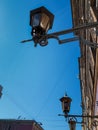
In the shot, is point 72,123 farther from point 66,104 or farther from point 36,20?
point 36,20

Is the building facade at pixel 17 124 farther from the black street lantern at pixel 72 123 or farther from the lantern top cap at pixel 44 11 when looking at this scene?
the lantern top cap at pixel 44 11

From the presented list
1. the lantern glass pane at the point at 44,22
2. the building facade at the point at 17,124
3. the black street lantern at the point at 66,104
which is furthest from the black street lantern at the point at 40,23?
the building facade at the point at 17,124

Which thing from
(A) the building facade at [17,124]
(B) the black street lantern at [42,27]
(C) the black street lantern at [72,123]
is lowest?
(B) the black street lantern at [42,27]

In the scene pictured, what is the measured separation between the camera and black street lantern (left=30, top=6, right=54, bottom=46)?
16.6ft

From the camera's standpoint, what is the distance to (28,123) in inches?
1507

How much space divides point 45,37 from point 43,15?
0.42 m

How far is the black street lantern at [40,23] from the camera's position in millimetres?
5062

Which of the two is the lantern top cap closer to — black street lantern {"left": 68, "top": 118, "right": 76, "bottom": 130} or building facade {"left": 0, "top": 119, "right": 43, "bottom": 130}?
black street lantern {"left": 68, "top": 118, "right": 76, "bottom": 130}

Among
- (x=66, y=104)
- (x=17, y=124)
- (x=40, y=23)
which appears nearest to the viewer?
(x=40, y=23)

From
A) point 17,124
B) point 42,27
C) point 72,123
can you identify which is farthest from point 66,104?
point 17,124

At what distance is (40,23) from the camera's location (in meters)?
5.07

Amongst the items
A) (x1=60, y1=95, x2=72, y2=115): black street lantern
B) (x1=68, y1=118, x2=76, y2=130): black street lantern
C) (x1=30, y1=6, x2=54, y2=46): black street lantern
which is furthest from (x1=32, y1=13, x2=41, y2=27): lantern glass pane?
(x1=68, y1=118, x2=76, y2=130): black street lantern

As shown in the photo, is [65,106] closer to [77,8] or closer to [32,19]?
[32,19]

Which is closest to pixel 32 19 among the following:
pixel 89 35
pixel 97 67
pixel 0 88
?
pixel 97 67
